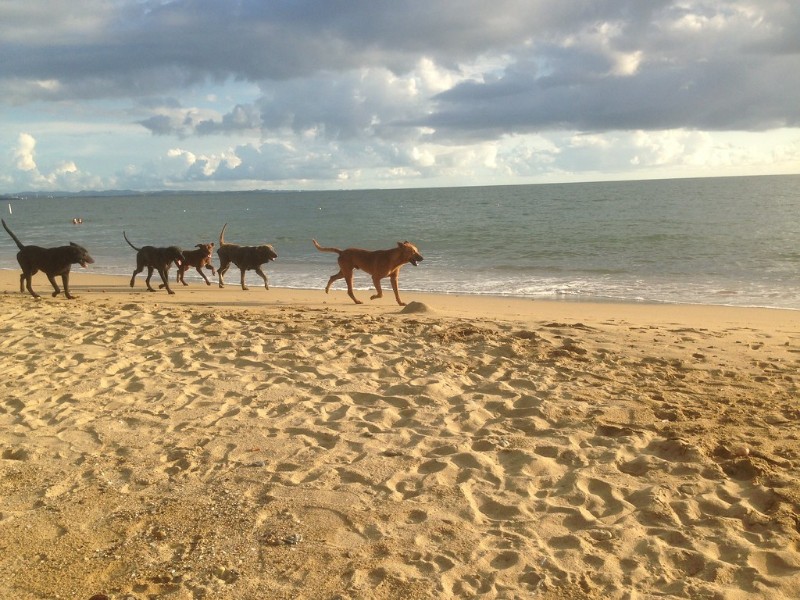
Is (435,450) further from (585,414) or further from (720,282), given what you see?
(720,282)

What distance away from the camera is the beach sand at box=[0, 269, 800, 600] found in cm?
315

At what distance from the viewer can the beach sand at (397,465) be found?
3.15m

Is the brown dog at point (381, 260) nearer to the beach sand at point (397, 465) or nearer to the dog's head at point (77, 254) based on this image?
the beach sand at point (397, 465)

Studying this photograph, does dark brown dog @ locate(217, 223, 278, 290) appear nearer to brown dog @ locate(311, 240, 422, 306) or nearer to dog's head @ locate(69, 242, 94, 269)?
brown dog @ locate(311, 240, 422, 306)

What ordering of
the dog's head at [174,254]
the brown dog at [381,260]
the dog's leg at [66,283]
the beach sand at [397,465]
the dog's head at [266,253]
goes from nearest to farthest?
the beach sand at [397,465] < the brown dog at [381,260] < the dog's leg at [66,283] < the dog's head at [174,254] < the dog's head at [266,253]

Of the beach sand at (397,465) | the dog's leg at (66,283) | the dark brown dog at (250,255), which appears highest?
the dark brown dog at (250,255)

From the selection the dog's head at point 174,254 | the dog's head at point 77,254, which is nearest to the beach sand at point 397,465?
the dog's head at point 77,254

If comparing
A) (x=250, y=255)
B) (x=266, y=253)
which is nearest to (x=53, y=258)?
(x=250, y=255)

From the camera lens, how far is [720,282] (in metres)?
15.4

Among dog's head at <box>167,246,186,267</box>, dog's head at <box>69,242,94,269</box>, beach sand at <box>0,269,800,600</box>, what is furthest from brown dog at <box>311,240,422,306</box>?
dog's head at <box>69,242,94,269</box>

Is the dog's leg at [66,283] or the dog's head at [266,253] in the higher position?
the dog's head at [266,253]

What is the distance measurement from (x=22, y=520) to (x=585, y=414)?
13.5 ft

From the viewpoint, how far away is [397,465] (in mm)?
4320

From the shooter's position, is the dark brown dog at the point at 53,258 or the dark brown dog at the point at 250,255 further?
the dark brown dog at the point at 250,255
